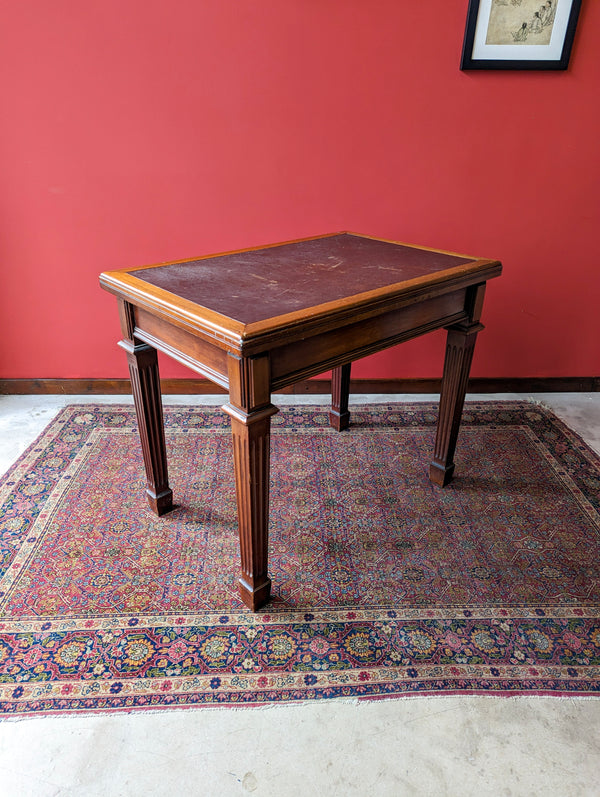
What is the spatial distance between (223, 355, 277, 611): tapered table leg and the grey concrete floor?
0.39 meters

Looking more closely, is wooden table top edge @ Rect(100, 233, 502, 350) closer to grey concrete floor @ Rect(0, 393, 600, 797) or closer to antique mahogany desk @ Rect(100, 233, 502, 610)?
antique mahogany desk @ Rect(100, 233, 502, 610)

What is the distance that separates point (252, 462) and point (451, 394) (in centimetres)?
102

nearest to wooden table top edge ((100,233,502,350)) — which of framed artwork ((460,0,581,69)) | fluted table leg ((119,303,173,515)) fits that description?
fluted table leg ((119,303,173,515))

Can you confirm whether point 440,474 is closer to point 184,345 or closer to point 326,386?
point 326,386

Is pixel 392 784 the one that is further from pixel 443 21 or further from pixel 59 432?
pixel 443 21

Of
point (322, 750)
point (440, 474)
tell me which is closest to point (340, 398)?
point (440, 474)

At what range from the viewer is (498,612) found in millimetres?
1763

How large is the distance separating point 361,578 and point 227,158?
80.9 inches

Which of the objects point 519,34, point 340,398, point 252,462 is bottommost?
point 340,398

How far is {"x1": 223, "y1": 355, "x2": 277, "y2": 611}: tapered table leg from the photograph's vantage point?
1411 mm

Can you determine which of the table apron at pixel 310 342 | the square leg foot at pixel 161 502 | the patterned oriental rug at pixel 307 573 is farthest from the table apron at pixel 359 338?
the square leg foot at pixel 161 502

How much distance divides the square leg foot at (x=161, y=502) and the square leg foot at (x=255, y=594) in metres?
0.54

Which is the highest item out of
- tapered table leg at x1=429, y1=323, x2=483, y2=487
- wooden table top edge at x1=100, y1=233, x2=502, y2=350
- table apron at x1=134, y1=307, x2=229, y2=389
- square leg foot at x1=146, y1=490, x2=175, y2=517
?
wooden table top edge at x1=100, y1=233, x2=502, y2=350

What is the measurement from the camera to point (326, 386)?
3170mm
